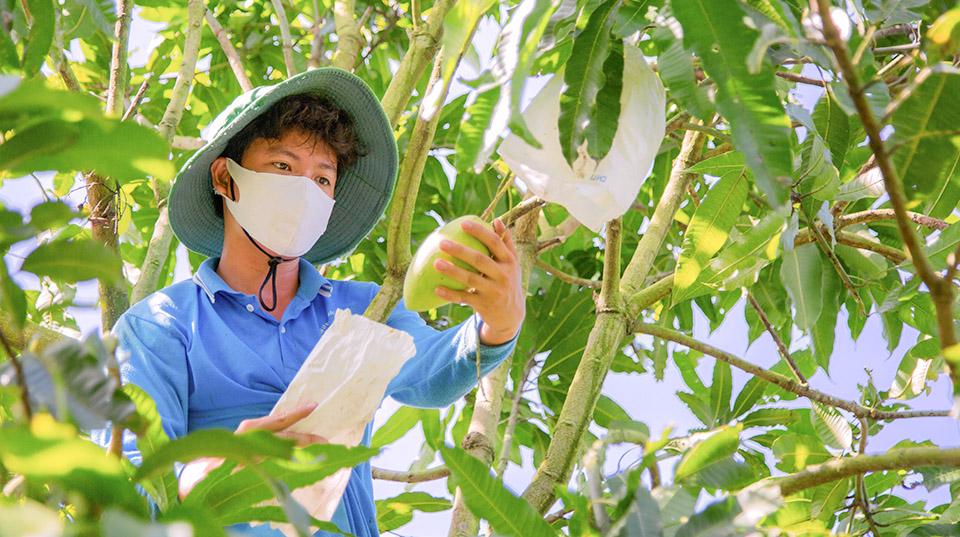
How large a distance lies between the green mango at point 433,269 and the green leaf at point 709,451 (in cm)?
44

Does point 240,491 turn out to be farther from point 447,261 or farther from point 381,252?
point 381,252

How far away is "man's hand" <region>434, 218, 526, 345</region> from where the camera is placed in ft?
4.61

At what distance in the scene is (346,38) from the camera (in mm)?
2447

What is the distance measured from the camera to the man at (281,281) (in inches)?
64.1

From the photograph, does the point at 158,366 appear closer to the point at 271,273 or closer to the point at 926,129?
the point at 271,273

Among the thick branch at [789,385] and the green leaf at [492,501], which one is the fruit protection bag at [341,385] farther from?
the thick branch at [789,385]

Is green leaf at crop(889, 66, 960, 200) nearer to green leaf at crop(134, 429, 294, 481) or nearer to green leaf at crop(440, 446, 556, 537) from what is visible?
green leaf at crop(440, 446, 556, 537)

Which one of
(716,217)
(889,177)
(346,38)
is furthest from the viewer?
(346,38)

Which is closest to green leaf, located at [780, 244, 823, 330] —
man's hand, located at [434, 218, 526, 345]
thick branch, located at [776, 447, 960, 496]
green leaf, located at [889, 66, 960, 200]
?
man's hand, located at [434, 218, 526, 345]

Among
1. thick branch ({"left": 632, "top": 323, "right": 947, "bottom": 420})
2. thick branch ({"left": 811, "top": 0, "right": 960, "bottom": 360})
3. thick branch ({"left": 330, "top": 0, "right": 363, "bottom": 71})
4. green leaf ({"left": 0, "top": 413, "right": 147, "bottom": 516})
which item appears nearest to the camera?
green leaf ({"left": 0, "top": 413, "right": 147, "bottom": 516})

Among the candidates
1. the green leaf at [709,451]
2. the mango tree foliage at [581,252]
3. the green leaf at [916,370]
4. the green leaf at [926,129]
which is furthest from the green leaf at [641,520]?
the green leaf at [916,370]

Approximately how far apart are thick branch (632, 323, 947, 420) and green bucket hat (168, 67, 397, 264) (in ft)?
1.80

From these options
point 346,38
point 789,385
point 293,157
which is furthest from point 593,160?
point 346,38

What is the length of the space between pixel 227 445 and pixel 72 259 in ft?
0.68
